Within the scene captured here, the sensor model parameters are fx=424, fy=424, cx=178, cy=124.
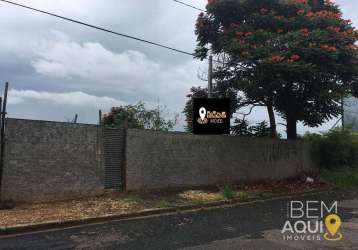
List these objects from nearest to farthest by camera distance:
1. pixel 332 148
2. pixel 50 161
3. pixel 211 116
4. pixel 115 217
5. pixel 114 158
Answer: pixel 115 217, pixel 50 161, pixel 114 158, pixel 211 116, pixel 332 148

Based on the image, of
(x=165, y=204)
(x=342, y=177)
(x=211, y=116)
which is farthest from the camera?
(x=342, y=177)

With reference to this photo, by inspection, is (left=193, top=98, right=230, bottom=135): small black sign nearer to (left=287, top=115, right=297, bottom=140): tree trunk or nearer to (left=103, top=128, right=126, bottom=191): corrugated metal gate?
(left=287, top=115, right=297, bottom=140): tree trunk

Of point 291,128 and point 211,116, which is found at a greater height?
point 211,116

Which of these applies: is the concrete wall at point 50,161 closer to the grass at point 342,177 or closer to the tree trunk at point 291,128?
the tree trunk at point 291,128

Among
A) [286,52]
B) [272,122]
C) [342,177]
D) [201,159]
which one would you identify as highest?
[286,52]

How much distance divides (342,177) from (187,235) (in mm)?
11213

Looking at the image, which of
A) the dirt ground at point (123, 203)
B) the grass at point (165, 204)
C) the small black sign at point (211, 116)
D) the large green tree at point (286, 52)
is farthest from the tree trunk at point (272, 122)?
the grass at point (165, 204)

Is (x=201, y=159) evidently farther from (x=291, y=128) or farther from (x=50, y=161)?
(x=291, y=128)

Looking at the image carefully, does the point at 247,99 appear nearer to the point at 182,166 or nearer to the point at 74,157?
the point at 182,166

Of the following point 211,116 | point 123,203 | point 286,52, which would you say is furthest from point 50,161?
point 286,52

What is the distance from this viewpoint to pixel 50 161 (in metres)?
10.0

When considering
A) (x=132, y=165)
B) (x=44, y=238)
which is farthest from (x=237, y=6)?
(x=44, y=238)

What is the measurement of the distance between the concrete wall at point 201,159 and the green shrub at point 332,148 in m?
1.45

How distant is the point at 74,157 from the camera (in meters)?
10.5
